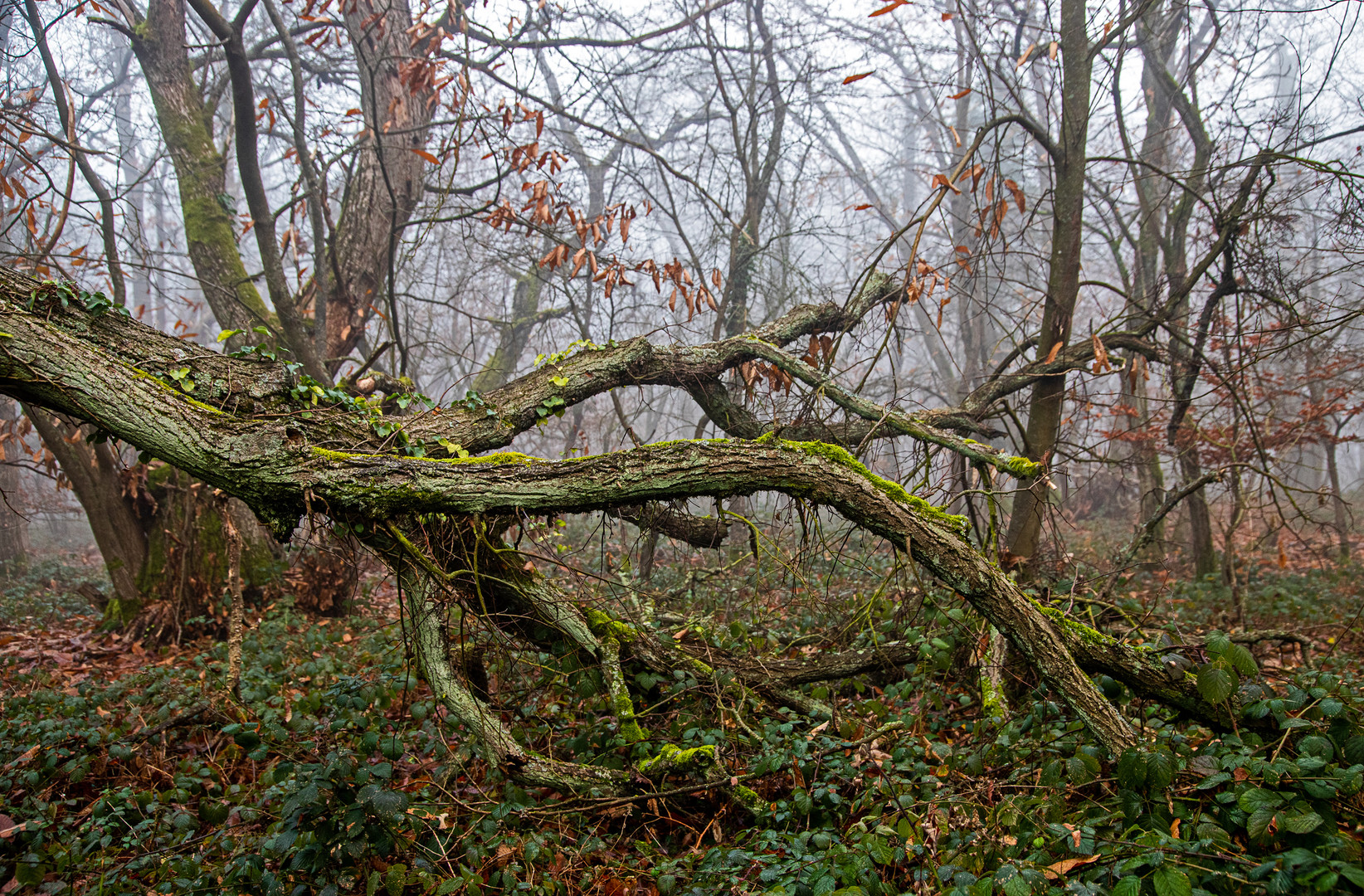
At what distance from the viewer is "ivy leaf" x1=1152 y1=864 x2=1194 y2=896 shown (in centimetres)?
201

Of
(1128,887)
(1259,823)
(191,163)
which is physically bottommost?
(1128,887)

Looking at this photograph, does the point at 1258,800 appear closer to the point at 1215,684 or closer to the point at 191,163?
the point at 1215,684

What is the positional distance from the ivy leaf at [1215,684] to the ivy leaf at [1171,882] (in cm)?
103

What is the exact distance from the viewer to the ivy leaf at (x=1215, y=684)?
284 cm

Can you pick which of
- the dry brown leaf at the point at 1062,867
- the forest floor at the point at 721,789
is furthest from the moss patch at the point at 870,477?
the dry brown leaf at the point at 1062,867

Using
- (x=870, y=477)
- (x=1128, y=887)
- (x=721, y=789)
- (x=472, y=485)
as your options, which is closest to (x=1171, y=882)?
(x=1128, y=887)

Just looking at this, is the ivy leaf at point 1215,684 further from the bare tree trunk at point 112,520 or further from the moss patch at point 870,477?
the bare tree trunk at point 112,520

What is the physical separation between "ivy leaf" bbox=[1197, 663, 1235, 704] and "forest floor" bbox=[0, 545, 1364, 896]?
1 cm

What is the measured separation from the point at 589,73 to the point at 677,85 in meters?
5.46

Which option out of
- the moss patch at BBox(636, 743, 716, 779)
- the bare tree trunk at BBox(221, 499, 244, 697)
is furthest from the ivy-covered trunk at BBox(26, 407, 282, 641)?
the moss patch at BBox(636, 743, 716, 779)

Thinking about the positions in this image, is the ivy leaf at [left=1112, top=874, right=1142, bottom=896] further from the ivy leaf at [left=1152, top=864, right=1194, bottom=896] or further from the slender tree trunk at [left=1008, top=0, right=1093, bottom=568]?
the slender tree trunk at [left=1008, top=0, right=1093, bottom=568]

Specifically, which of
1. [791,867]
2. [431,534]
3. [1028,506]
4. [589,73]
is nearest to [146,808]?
[431,534]

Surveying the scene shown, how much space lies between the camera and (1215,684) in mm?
2863

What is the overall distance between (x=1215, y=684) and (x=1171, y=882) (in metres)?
1.16
